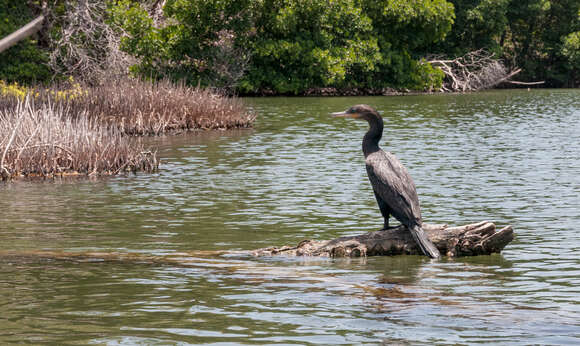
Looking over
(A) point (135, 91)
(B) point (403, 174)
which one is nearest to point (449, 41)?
(A) point (135, 91)

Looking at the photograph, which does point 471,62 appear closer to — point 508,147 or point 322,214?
point 508,147

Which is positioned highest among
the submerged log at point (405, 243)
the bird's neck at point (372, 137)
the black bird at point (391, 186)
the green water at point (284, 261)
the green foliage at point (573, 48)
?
the green foliage at point (573, 48)

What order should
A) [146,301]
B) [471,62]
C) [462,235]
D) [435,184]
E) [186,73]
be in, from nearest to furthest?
[146,301] < [462,235] < [435,184] < [186,73] < [471,62]

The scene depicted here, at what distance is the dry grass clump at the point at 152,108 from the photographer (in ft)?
A: 97.3

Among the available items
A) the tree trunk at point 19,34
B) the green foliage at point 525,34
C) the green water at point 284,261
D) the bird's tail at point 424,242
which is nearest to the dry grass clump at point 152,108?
Answer: the green water at point 284,261

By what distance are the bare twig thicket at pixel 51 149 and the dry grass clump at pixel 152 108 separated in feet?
27.9

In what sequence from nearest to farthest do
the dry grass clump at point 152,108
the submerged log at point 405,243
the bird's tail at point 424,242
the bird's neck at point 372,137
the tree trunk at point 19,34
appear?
the tree trunk at point 19,34
the bird's tail at point 424,242
the submerged log at point 405,243
the bird's neck at point 372,137
the dry grass clump at point 152,108

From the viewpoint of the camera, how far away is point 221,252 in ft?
35.4

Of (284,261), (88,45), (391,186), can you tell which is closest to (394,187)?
(391,186)

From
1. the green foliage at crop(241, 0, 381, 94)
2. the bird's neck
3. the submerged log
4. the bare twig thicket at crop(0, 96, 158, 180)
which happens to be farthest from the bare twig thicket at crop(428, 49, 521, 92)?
the submerged log

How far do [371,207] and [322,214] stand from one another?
117cm

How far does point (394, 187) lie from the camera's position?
10.4 m

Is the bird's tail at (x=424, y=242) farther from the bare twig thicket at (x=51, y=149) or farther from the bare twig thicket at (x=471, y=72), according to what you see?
the bare twig thicket at (x=471, y=72)

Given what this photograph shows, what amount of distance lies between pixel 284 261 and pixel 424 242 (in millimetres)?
1637
